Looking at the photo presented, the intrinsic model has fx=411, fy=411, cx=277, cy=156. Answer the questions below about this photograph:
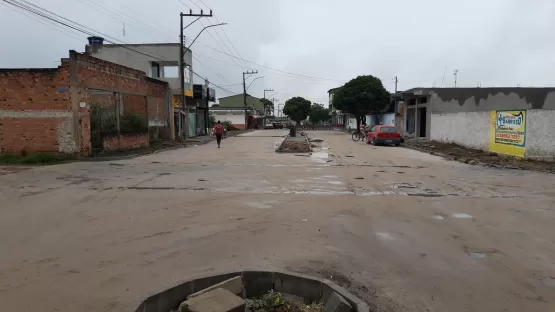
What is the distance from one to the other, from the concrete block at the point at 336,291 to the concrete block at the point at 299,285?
0.21 ft

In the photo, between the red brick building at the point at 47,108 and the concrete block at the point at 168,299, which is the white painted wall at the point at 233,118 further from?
the concrete block at the point at 168,299

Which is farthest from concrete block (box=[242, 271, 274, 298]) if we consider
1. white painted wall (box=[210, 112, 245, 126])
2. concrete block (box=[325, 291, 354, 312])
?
white painted wall (box=[210, 112, 245, 126])

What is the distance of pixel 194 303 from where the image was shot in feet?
12.6

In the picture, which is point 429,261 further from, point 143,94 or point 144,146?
point 143,94

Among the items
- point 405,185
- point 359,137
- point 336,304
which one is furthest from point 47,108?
point 359,137

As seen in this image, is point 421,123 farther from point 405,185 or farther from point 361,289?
point 361,289

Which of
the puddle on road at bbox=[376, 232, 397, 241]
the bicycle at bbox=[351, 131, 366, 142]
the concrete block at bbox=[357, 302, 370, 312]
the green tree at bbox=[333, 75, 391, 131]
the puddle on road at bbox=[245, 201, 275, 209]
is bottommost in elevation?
the puddle on road at bbox=[376, 232, 397, 241]

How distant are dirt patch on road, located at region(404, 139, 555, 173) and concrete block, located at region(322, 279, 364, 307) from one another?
13335mm

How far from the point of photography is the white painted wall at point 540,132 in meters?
16.5

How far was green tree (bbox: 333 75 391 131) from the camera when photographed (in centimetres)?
4647

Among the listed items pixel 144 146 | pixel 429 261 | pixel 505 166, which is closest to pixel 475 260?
pixel 429 261

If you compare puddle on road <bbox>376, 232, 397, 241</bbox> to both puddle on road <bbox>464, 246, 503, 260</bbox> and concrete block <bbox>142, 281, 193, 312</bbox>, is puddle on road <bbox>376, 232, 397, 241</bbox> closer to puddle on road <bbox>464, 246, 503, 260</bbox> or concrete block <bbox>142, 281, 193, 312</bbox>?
puddle on road <bbox>464, 246, 503, 260</bbox>

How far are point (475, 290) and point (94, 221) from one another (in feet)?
20.8

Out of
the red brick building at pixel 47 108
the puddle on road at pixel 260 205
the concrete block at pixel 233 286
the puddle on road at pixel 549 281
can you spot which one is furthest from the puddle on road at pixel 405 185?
the red brick building at pixel 47 108
